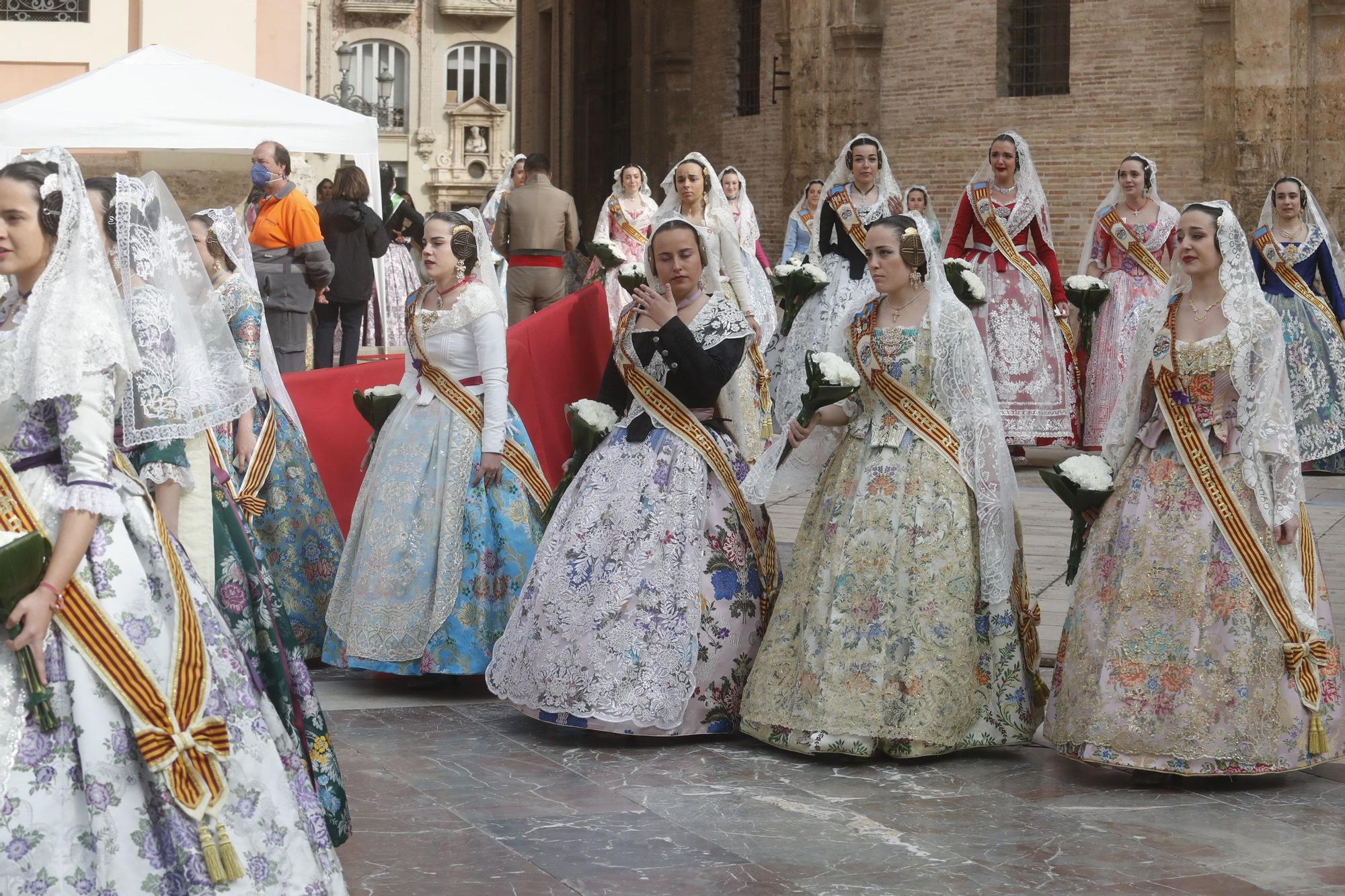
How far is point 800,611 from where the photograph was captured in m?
6.07

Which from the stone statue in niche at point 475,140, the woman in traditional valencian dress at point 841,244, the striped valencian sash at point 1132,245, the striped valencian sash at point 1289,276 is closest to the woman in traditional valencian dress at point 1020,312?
the striped valencian sash at point 1132,245

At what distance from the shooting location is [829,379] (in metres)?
6.05

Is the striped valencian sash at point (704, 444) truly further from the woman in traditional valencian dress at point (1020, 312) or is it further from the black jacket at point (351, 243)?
the black jacket at point (351, 243)

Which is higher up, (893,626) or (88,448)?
(88,448)

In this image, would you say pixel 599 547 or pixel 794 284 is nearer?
pixel 599 547

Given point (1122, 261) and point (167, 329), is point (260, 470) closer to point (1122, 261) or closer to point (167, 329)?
point (167, 329)

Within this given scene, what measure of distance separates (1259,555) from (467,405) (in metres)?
2.92

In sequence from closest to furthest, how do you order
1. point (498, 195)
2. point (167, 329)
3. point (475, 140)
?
point (167, 329) < point (498, 195) < point (475, 140)

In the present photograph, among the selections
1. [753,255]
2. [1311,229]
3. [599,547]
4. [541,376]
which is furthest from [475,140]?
[599,547]

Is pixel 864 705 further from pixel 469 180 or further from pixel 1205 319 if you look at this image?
pixel 469 180

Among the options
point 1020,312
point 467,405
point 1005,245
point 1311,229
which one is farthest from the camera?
point 1020,312

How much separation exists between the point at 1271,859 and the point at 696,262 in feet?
8.90

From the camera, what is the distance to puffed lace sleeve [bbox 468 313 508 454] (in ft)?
22.6

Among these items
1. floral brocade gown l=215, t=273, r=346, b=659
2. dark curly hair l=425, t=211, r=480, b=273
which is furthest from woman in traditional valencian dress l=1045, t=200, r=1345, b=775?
floral brocade gown l=215, t=273, r=346, b=659
